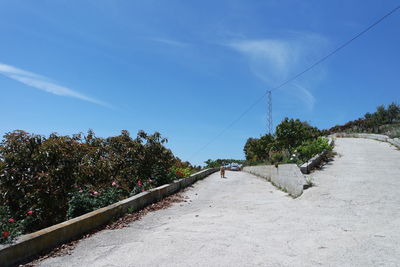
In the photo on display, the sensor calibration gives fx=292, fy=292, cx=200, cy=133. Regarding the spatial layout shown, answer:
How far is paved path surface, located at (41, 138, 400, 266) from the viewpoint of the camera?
13.7ft

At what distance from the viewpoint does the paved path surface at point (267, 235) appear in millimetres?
4176

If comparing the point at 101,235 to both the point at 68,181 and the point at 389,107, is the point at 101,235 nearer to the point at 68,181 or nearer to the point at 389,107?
Result: the point at 68,181

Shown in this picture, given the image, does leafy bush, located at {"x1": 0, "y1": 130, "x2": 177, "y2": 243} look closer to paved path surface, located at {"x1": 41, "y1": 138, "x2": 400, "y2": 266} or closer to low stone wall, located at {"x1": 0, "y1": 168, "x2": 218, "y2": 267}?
low stone wall, located at {"x1": 0, "y1": 168, "x2": 218, "y2": 267}

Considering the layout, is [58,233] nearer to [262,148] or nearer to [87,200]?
[87,200]

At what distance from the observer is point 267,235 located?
17.8ft

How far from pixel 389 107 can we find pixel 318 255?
4341 centimetres

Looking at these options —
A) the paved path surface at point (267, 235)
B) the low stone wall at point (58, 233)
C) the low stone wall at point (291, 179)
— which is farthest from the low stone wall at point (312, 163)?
the low stone wall at point (58, 233)

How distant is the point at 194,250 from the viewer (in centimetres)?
456

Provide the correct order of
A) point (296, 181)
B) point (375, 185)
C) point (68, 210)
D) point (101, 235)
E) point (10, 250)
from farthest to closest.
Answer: point (296, 181) < point (375, 185) < point (68, 210) < point (101, 235) < point (10, 250)

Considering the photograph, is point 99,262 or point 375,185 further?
point 375,185

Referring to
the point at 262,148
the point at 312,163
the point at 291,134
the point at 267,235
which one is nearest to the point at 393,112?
the point at 262,148

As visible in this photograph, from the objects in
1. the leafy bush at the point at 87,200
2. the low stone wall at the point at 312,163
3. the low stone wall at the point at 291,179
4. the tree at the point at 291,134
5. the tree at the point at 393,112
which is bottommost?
the leafy bush at the point at 87,200

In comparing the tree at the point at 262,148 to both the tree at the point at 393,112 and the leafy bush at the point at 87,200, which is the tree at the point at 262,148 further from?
the leafy bush at the point at 87,200

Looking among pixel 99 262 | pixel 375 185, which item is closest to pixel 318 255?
pixel 99 262
